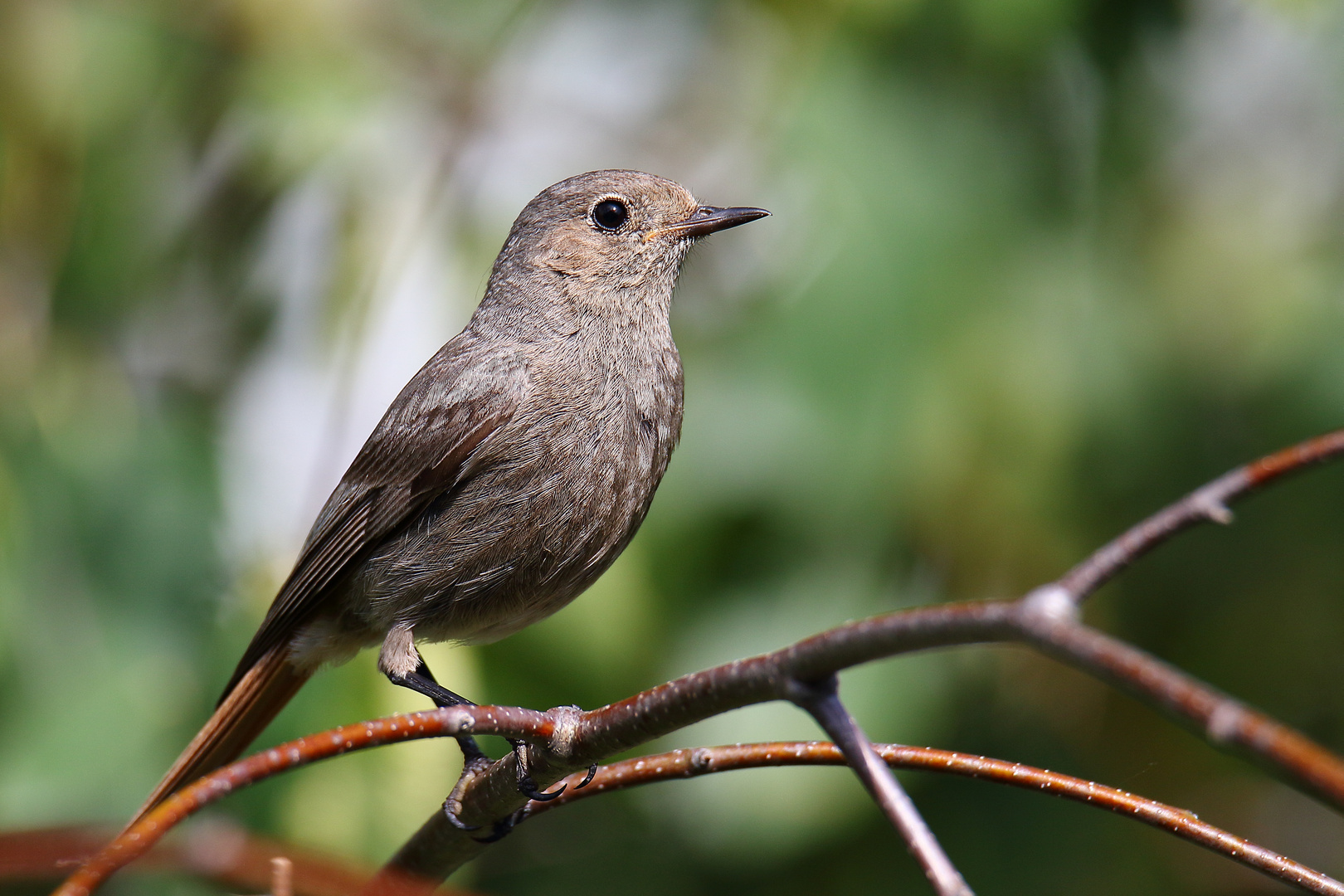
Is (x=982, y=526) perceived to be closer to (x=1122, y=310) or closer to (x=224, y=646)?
(x=1122, y=310)

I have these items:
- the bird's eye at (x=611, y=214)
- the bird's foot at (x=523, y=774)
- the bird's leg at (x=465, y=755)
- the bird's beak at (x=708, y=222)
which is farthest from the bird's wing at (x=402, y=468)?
the bird's foot at (x=523, y=774)

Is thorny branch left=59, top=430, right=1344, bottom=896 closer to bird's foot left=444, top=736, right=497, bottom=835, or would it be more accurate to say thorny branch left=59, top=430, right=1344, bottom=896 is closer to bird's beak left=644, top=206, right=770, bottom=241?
bird's foot left=444, top=736, right=497, bottom=835

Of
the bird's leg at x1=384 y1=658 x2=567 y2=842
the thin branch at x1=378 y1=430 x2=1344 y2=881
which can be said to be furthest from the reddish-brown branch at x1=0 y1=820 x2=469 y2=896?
the bird's leg at x1=384 y1=658 x2=567 y2=842

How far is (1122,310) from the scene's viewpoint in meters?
3.84

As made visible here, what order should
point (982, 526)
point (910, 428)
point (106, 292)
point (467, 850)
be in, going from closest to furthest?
point (467, 850) < point (910, 428) < point (982, 526) < point (106, 292)

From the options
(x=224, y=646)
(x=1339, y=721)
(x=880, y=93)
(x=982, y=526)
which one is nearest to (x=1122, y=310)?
(x=982, y=526)

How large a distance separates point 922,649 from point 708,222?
2.81 metres

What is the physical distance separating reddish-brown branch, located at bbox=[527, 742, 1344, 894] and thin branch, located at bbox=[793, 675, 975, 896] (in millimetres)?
338

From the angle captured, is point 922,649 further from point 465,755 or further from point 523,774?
point 465,755

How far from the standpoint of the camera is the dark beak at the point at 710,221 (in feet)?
12.2

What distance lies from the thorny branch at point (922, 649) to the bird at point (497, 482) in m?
1.17

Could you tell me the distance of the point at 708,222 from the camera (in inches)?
154

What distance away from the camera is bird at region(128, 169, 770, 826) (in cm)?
334

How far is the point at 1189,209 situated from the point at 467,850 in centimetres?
329
